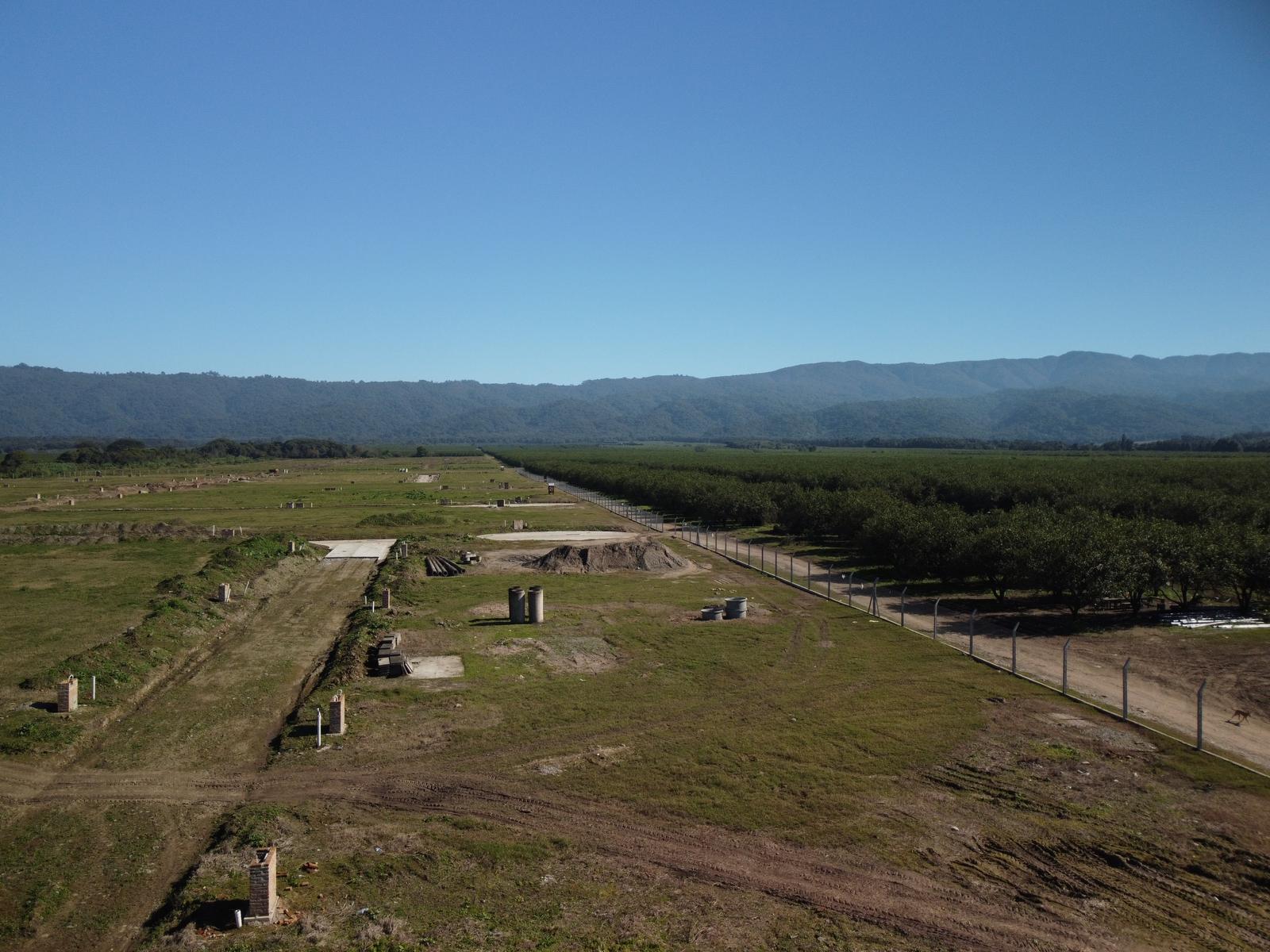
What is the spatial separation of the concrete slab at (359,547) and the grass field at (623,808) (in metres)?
23.2

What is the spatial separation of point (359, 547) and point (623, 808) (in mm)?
45574

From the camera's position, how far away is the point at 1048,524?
3816cm

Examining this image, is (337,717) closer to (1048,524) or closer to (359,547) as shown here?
(1048,524)

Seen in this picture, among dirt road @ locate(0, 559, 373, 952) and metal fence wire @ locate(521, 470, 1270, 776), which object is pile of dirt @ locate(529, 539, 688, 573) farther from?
dirt road @ locate(0, 559, 373, 952)

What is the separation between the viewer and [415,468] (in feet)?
604

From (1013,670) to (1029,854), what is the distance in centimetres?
1196

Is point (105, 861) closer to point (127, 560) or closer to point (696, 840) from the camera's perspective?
point (696, 840)

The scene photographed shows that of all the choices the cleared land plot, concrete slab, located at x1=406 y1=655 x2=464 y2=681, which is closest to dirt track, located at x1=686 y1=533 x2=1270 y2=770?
concrete slab, located at x1=406 y1=655 x2=464 y2=681

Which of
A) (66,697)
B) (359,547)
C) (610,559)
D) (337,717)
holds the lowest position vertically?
(359,547)

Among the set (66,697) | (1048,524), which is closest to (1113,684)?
(1048,524)

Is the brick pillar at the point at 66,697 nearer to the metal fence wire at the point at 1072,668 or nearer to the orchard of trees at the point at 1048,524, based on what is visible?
the metal fence wire at the point at 1072,668

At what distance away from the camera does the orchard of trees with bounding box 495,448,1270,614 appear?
104 feet

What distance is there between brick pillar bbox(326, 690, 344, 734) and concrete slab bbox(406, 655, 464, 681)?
4.57 m

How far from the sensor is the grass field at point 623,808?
39.6 feet
